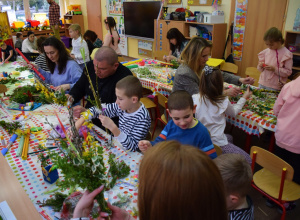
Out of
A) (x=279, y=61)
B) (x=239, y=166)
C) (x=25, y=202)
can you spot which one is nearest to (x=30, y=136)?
(x=25, y=202)

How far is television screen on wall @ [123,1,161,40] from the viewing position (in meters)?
7.87

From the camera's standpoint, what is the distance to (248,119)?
2777 millimetres

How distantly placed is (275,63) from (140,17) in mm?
5475

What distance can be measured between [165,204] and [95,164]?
46cm

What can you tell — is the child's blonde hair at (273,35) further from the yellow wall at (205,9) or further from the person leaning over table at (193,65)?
the yellow wall at (205,9)

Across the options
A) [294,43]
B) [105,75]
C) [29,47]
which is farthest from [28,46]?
[294,43]

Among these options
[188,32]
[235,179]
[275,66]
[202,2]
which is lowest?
[235,179]

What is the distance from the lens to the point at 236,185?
1335 millimetres

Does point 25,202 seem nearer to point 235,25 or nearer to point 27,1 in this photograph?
point 235,25

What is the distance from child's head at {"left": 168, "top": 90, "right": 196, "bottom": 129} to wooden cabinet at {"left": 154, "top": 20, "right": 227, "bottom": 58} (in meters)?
4.60

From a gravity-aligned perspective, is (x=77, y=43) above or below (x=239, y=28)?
below

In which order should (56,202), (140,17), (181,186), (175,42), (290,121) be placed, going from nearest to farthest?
1. (181,186)
2. (56,202)
3. (290,121)
4. (175,42)
5. (140,17)

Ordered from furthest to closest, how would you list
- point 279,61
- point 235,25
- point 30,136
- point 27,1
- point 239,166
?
point 27,1 → point 235,25 → point 279,61 → point 30,136 → point 239,166

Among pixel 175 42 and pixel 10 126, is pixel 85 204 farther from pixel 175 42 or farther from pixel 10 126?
pixel 175 42
